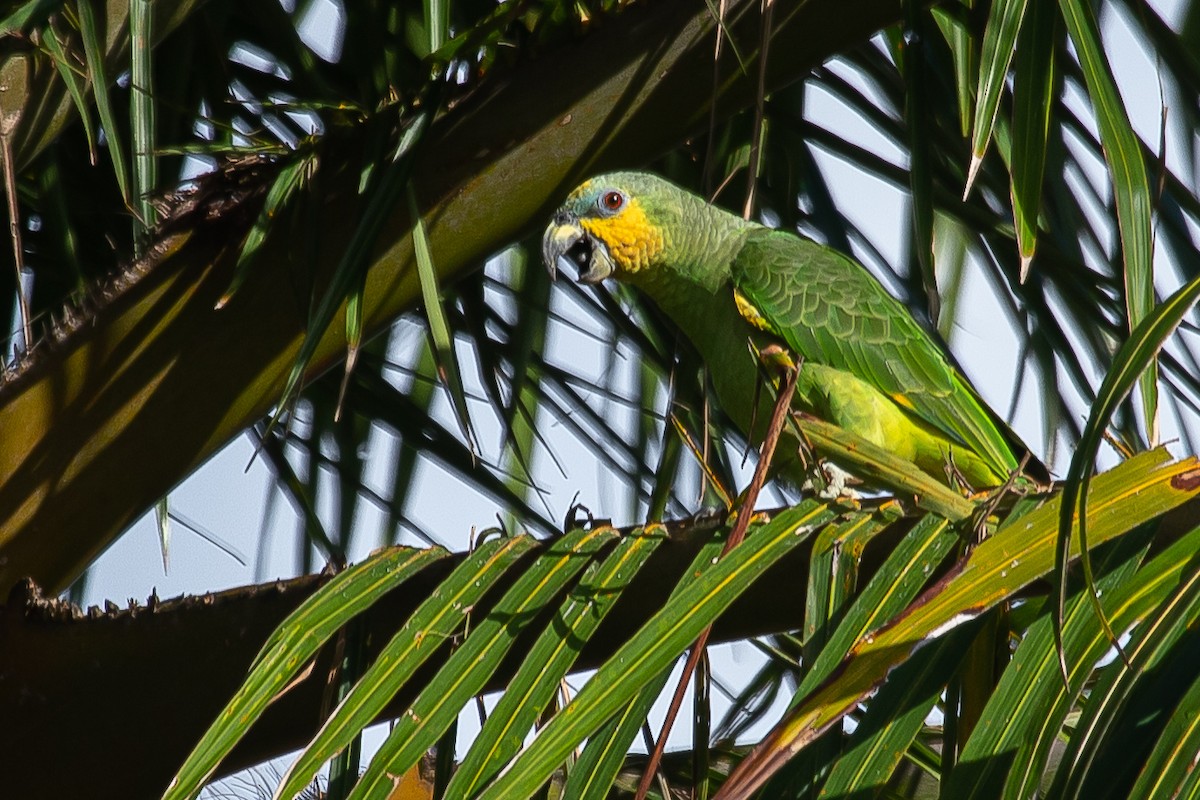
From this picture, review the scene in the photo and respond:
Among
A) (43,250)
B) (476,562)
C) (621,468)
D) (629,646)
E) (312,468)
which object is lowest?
(629,646)

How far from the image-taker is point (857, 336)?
8.57ft

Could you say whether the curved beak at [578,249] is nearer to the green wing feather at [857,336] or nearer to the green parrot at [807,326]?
the green parrot at [807,326]

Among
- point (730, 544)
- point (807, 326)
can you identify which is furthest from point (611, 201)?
point (730, 544)

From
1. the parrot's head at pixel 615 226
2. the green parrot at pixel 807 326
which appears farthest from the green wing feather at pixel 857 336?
the parrot's head at pixel 615 226

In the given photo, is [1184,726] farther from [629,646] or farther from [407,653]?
[407,653]

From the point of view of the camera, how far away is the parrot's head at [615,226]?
9.19 ft

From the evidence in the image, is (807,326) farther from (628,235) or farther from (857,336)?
(628,235)

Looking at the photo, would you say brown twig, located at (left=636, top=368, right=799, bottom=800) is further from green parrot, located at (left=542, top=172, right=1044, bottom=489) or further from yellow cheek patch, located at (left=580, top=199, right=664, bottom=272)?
yellow cheek patch, located at (left=580, top=199, right=664, bottom=272)

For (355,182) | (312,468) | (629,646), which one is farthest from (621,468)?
(629,646)

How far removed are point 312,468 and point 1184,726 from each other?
76.0 inches

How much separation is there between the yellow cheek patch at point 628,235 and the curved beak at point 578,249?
18 millimetres

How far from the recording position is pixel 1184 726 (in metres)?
0.91

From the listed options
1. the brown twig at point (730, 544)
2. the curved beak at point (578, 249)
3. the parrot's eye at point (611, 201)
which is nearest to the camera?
the brown twig at point (730, 544)

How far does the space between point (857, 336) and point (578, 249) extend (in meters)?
A: 0.69
